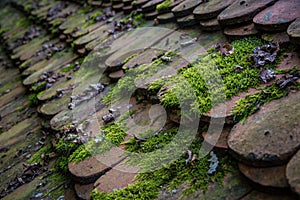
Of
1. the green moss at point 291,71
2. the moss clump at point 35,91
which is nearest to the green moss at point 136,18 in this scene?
Result: the moss clump at point 35,91

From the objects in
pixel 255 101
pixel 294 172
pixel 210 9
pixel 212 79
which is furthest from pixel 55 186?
pixel 210 9

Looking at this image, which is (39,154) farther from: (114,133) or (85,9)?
(85,9)

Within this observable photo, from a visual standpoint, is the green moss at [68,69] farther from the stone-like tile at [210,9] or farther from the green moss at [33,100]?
the stone-like tile at [210,9]

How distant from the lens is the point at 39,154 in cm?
202

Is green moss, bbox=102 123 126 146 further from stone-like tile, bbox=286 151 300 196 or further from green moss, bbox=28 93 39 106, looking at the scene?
green moss, bbox=28 93 39 106

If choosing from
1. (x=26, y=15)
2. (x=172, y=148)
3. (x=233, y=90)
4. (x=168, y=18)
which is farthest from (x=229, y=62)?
(x=26, y=15)

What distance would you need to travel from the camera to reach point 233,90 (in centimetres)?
144

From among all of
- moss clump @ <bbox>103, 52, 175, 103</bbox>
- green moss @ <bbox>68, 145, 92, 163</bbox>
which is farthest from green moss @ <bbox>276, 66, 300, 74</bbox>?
green moss @ <bbox>68, 145, 92, 163</bbox>

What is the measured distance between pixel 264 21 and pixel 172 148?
83 cm

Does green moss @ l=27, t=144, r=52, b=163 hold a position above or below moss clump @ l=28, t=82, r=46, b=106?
below

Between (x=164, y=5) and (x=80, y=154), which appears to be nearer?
(x=80, y=154)

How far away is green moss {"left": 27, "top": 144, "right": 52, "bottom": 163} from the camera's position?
1.98 m

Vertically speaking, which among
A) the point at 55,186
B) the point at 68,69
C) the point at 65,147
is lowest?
the point at 55,186

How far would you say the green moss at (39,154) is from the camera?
1.98 metres
